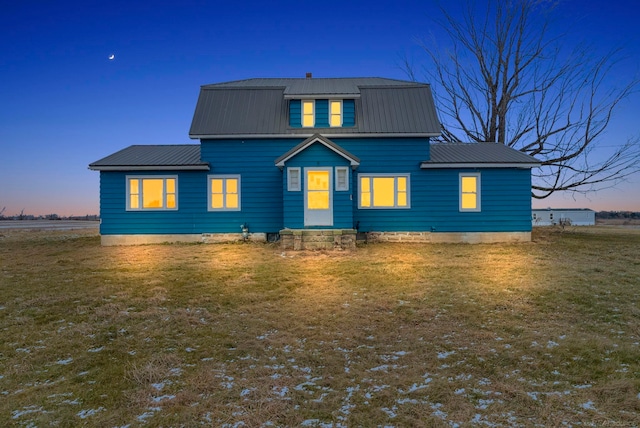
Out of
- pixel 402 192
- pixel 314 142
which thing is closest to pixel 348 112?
pixel 314 142

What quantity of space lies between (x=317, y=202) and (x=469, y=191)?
7.05 meters

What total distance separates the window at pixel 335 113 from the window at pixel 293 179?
141 inches

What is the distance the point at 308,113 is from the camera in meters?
17.0

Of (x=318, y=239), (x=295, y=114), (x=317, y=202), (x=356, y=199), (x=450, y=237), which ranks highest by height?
(x=295, y=114)

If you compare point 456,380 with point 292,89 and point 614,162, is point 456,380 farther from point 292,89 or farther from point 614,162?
point 614,162

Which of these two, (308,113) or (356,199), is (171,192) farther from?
(356,199)

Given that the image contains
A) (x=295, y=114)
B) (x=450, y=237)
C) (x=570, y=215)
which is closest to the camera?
(x=450, y=237)

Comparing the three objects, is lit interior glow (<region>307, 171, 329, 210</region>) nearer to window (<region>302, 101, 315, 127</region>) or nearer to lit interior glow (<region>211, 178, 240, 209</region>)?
window (<region>302, 101, 315, 127</region>)

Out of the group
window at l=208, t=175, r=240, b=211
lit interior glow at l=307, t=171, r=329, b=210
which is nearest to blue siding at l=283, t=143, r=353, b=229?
lit interior glow at l=307, t=171, r=329, b=210

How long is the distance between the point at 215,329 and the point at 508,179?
14945 mm

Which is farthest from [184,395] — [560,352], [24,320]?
[560,352]

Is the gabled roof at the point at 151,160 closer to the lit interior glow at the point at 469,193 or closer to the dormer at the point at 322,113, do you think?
the dormer at the point at 322,113

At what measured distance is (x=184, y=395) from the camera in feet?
12.4

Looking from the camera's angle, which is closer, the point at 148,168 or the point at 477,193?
the point at 148,168
